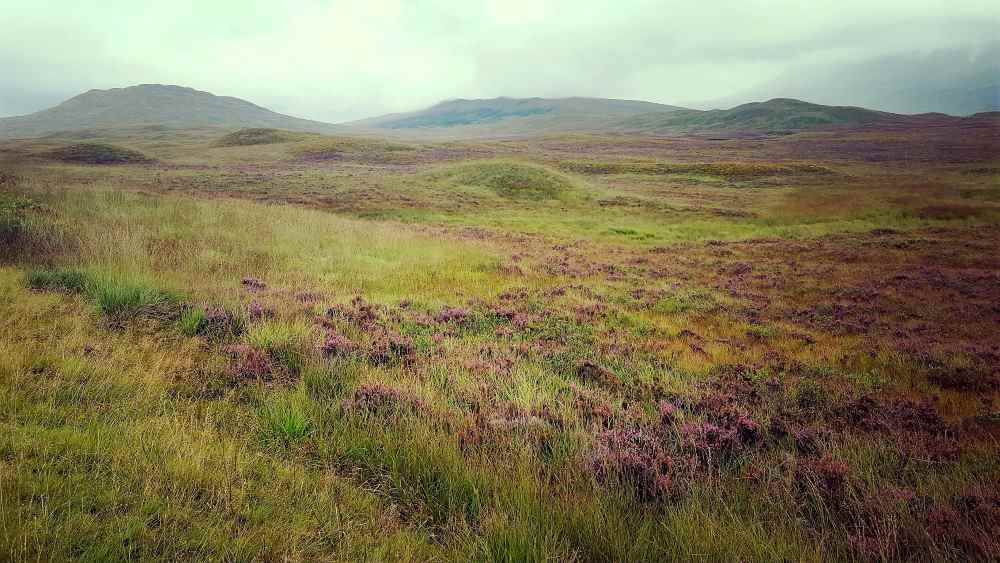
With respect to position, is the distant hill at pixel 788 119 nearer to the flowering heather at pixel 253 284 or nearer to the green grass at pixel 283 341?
the flowering heather at pixel 253 284

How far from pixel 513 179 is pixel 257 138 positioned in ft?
253

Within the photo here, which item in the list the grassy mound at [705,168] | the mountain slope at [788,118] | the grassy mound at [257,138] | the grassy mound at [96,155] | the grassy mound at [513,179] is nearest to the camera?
the grassy mound at [513,179]

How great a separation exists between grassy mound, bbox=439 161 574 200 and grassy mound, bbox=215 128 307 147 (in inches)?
2501

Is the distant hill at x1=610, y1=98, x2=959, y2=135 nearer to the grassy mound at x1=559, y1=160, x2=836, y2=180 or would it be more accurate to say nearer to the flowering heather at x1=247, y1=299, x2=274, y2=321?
the grassy mound at x1=559, y1=160, x2=836, y2=180

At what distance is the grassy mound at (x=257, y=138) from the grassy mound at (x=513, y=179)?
63518mm

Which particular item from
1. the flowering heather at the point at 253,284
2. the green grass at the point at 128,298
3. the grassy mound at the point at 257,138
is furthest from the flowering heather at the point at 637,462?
the grassy mound at the point at 257,138

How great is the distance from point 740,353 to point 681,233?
66.7 ft

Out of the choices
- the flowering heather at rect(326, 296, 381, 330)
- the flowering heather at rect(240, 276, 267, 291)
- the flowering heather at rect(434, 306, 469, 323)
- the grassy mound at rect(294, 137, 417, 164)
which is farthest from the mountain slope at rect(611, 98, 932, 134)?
the flowering heather at rect(240, 276, 267, 291)

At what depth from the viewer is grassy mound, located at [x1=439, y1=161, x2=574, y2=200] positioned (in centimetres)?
4025

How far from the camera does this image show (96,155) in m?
54.2

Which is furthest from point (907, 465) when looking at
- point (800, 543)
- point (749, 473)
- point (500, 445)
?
point (500, 445)

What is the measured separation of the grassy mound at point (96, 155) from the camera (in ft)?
172

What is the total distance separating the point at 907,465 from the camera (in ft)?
11.8

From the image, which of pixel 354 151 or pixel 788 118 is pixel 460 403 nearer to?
pixel 354 151
